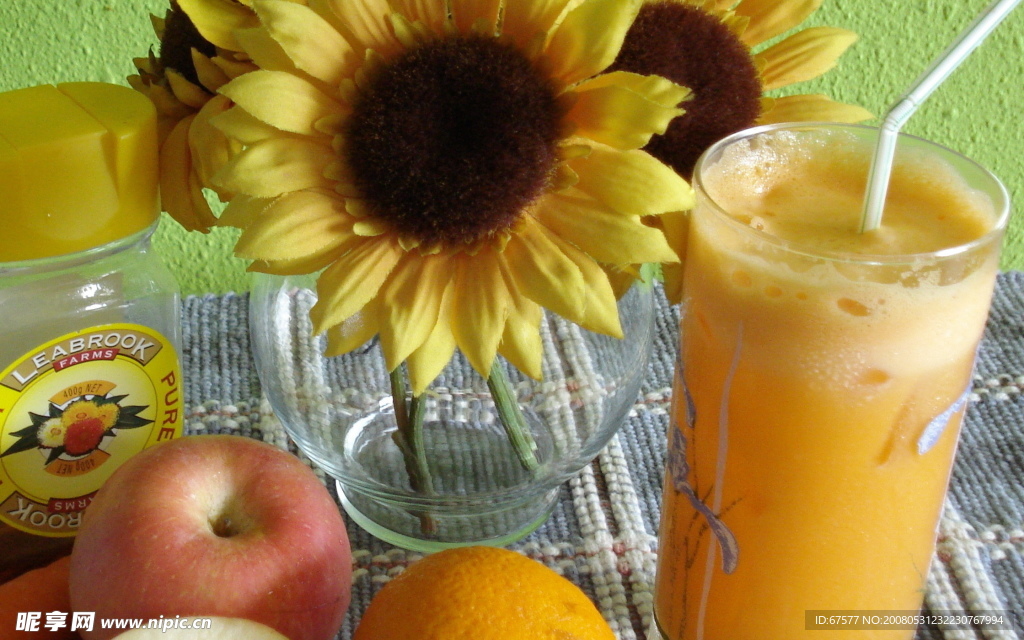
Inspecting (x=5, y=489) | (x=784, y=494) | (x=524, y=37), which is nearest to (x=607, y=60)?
(x=524, y=37)

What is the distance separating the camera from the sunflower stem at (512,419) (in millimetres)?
446

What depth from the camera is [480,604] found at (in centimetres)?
36

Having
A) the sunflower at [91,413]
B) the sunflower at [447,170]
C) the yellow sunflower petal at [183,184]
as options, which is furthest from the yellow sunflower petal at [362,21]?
the sunflower at [91,413]

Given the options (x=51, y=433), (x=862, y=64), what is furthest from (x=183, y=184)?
(x=862, y=64)

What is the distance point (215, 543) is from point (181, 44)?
21cm

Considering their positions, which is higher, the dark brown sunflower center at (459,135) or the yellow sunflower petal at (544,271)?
the dark brown sunflower center at (459,135)

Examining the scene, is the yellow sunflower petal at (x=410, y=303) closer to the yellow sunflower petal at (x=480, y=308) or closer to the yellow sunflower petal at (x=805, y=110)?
the yellow sunflower petal at (x=480, y=308)

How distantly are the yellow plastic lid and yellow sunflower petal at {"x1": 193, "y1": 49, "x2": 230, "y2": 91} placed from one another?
48mm

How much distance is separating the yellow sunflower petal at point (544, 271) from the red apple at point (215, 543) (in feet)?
0.52

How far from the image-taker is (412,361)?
1.15ft

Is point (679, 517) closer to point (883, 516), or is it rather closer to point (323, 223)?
point (883, 516)

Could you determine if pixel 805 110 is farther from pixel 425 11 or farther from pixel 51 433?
pixel 51 433

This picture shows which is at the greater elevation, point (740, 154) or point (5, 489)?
point (740, 154)

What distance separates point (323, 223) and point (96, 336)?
0.17 metres
